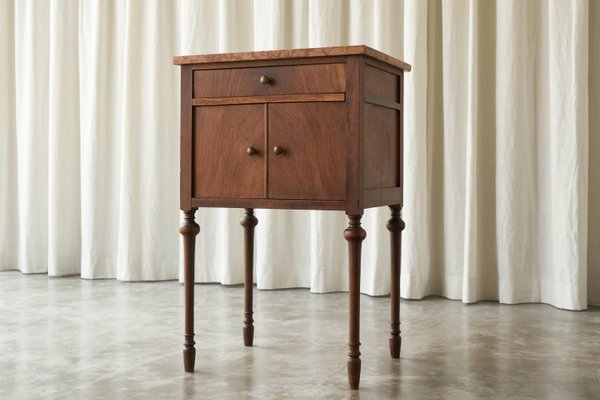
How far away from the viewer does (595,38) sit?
3.42m

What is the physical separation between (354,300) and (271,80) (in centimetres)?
70

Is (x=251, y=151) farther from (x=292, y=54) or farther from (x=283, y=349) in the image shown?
(x=283, y=349)

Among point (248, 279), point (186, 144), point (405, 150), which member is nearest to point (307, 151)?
point (186, 144)

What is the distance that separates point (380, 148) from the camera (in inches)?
91.7

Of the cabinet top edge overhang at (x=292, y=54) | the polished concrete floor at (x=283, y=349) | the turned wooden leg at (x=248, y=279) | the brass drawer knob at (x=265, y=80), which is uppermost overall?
the cabinet top edge overhang at (x=292, y=54)

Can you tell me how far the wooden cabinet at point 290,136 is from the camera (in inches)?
83.6

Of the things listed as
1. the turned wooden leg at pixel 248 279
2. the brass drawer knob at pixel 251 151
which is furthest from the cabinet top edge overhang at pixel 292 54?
the turned wooden leg at pixel 248 279

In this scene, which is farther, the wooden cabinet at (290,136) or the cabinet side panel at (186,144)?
the cabinet side panel at (186,144)

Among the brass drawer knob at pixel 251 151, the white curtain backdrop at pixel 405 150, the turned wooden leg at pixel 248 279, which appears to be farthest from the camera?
the white curtain backdrop at pixel 405 150

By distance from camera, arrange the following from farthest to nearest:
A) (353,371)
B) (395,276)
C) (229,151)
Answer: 1. (395,276)
2. (229,151)
3. (353,371)

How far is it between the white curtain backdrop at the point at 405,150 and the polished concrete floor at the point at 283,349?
0.24m

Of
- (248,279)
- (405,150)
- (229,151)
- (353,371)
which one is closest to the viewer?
(353,371)

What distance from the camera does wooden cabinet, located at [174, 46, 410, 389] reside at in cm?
212

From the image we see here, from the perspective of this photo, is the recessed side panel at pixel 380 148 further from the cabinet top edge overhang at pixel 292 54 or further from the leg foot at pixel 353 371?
the leg foot at pixel 353 371
